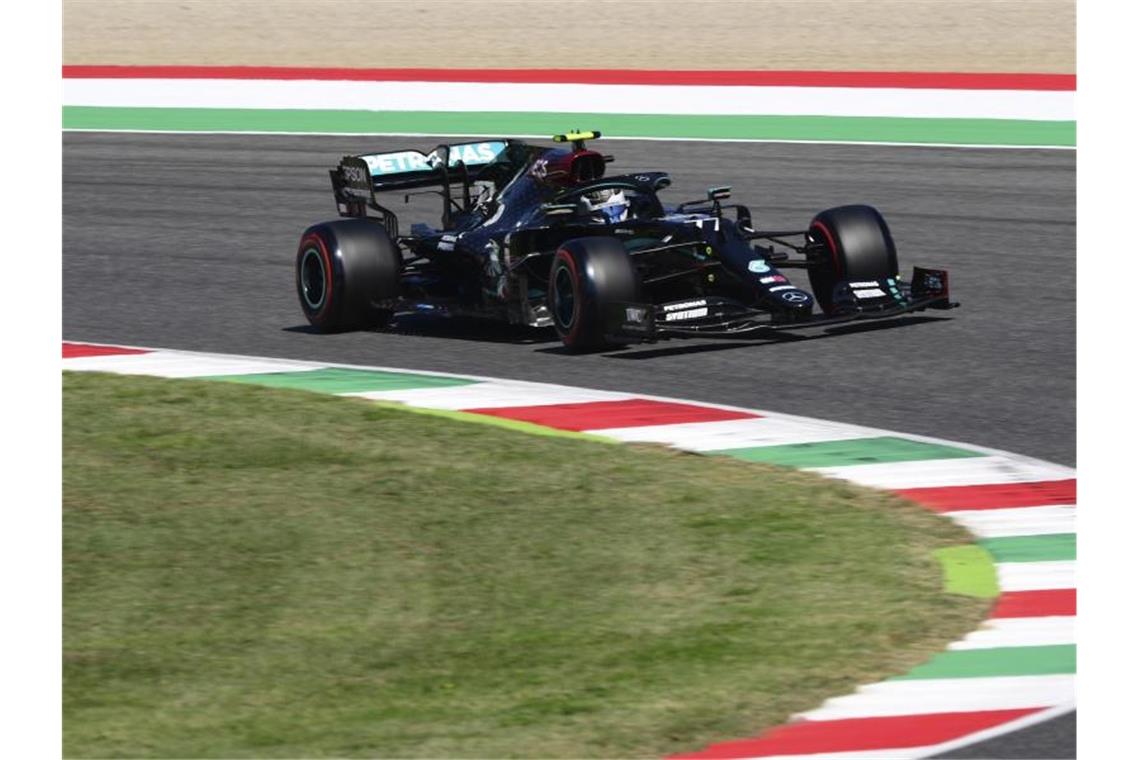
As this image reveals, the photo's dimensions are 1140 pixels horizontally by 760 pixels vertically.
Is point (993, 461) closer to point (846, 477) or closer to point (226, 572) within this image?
point (846, 477)

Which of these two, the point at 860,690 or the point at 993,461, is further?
the point at 993,461

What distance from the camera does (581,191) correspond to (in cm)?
1291

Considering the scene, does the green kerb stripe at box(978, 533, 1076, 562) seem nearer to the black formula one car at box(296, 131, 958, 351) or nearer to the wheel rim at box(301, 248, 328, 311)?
the black formula one car at box(296, 131, 958, 351)

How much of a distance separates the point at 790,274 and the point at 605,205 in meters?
3.04

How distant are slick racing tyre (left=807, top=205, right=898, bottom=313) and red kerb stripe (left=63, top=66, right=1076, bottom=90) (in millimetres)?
11850

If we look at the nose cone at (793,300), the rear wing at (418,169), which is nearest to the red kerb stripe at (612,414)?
the nose cone at (793,300)

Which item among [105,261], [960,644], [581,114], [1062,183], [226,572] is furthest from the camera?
[581,114]

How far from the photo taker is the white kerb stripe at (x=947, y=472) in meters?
9.50

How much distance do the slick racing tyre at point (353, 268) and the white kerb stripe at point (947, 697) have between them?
7067 millimetres

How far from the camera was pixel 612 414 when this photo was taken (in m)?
10.9

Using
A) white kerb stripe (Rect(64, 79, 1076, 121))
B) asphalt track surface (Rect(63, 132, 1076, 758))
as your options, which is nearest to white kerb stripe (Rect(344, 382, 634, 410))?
asphalt track surface (Rect(63, 132, 1076, 758))

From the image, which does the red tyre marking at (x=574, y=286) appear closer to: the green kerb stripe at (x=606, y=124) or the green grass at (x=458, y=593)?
the green grass at (x=458, y=593)

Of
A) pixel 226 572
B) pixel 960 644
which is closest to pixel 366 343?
pixel 226 572

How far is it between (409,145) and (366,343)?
8.83 m
